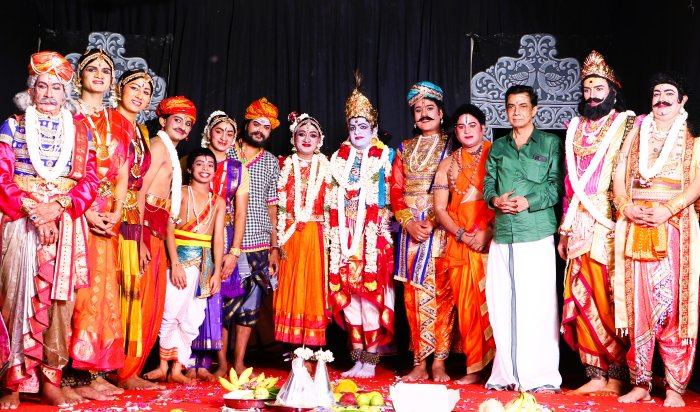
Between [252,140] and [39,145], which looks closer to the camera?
[39,145]

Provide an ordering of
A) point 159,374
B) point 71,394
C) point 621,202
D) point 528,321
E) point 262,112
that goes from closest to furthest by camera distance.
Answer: point 71,394
point 621,202
point 528,321
point 159,374
point 262,112

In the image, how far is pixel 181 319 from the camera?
5754 millimetres

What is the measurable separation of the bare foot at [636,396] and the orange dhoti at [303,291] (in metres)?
2.09

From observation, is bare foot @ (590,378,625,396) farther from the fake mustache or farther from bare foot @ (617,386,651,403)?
the fake mustache

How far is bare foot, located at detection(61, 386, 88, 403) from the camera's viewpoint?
4.81m

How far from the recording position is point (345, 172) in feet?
20.2

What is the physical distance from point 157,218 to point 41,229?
3.44 feet

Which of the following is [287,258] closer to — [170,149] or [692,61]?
[170,149]

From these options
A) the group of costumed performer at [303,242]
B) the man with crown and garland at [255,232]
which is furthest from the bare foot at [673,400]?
the man with crown and garland at [255,232]

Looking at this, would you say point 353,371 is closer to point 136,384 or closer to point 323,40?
point 136,384

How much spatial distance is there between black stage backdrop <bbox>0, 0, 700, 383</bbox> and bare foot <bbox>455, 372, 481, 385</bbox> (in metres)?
1.40

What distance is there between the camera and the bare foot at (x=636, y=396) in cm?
494

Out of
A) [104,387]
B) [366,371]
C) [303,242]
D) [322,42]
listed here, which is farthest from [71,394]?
[322,42]

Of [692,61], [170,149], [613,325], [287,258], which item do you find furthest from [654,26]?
[170,149]
